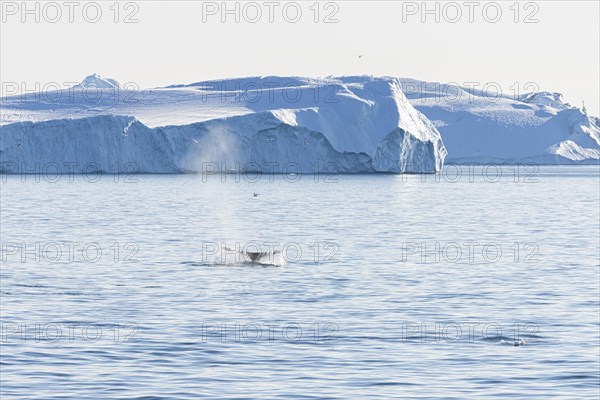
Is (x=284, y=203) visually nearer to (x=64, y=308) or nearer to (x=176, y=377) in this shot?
(x=64, y=308)

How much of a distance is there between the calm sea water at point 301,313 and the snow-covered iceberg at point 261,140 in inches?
2297

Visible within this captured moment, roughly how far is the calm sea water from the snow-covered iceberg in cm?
5833

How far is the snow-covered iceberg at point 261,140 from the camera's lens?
114 metres

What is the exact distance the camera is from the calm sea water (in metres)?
16.9

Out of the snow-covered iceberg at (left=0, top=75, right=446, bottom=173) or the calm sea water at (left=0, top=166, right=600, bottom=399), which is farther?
the snow-covered iceberg at (left=0, top=75, right=446, bottom=173)

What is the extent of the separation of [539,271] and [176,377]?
19.4 metres

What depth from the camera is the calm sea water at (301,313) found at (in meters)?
16.9

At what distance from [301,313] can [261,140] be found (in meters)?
93.0

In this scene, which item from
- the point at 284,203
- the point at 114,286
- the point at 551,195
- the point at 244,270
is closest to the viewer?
the point at 114,286

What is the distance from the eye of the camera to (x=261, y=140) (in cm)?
11706

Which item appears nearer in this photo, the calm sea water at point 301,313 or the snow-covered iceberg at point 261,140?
the calm sea water at point 301,313

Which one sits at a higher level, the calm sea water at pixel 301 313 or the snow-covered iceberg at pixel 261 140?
the snow-covered iceberg at pixel 261 140

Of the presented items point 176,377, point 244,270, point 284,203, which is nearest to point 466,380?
point 176,377

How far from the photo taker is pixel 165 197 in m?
90.8
